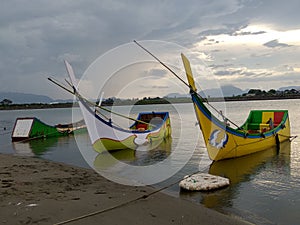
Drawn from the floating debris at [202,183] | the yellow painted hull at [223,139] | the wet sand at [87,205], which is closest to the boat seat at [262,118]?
the yellow painted hull at [223,139]

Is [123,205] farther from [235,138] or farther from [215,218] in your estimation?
[235,138]

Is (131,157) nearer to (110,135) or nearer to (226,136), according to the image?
(110,135)

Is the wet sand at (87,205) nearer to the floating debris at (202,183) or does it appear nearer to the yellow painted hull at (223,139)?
the floating debris at (202,183)

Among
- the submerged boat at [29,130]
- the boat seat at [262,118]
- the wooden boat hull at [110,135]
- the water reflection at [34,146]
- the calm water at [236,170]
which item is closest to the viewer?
the calm water at [236,170]

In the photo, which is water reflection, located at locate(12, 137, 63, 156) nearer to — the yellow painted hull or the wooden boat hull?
the wooden boat hull

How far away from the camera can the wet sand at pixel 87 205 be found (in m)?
5.12

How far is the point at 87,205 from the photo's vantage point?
19.2 ft

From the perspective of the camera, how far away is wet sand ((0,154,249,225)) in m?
5.12

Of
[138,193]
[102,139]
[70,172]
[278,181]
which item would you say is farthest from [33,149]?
[278,181]

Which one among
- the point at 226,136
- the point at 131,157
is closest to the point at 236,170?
the point at 226,136

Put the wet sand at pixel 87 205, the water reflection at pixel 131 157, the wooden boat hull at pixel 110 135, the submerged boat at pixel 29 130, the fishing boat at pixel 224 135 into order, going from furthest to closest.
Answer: the submerged boat at pixel 29 130 < the wooden boat hull at pixel 110 135 < the water reflection at pixel 131 157 < the fishing boat at pixel 224 135 < the wet sand at pixel 87 205

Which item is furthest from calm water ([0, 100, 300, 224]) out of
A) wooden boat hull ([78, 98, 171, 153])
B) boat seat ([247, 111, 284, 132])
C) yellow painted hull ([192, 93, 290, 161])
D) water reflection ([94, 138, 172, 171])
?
boat seat ([247, 111, 284, 132])

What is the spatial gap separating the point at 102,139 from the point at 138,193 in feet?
23.6

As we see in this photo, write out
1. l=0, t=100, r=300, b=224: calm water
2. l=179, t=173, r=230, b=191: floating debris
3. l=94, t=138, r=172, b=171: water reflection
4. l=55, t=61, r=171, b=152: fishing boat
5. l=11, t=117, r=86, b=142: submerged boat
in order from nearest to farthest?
1. l=0, t=100, r=300, b=224: calm water
2. l=179, t=173, r=230, b=191: floating debris
3. l=94, t=138, r=172, b=171: water reflection
4. l=55, t=61, r=171, b=152: fishing boat
5. l=11, t=117, r=86, b=142: submerged boat
